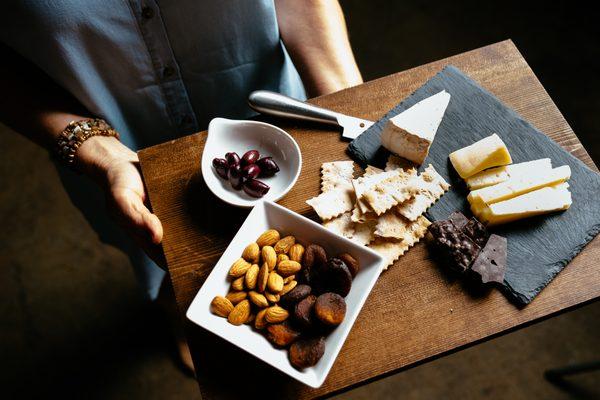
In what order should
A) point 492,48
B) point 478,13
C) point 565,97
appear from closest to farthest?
point 492,48
point 565,97
point 478,13

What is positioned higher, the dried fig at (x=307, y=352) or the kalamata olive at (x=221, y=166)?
the kalamata olive at (x=221, y=166)

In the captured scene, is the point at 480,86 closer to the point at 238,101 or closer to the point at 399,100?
the point at 399,100

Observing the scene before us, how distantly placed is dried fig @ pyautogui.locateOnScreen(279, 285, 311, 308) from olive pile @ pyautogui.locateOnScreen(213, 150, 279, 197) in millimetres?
211

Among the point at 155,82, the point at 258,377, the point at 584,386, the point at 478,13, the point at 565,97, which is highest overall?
the point at 155,82

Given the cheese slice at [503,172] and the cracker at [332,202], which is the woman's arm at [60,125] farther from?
the cheese slice at [503,172]

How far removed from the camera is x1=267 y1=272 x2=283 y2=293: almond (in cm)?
84

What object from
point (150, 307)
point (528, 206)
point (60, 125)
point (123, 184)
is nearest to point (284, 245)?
point (123, 184)

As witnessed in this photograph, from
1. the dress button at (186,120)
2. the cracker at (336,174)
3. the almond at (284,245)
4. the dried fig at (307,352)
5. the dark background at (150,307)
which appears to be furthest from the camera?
the dark background at (150,307)

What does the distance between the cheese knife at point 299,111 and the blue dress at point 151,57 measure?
0.45ft

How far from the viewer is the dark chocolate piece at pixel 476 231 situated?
93 cm

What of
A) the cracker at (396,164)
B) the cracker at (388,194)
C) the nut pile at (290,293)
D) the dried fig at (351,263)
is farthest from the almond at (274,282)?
the cracker at (396,164)

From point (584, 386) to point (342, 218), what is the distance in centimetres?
124

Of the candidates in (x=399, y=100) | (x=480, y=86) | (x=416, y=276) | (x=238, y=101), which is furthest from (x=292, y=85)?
(x=416, y=276)

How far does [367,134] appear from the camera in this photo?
1.04 metres
